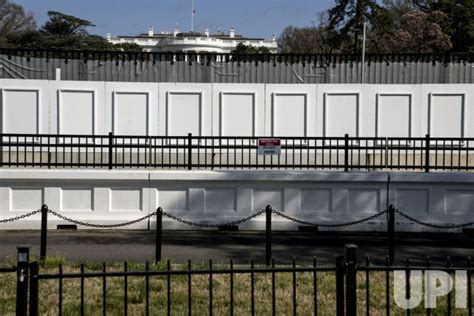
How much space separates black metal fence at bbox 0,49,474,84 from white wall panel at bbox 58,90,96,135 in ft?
4.63

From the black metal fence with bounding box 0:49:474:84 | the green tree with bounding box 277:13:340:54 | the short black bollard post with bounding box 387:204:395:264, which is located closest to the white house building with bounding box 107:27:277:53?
the green tree with bounding box 277:13:340:54

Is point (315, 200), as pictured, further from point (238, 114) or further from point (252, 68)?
point (252, 68)

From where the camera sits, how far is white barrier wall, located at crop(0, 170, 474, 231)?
13.7 meters

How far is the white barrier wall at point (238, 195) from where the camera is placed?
538 inches

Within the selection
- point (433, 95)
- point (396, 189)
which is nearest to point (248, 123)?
point (433, 95)

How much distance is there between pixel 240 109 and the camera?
19719 millimetres

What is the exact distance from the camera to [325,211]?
13891 millimetres

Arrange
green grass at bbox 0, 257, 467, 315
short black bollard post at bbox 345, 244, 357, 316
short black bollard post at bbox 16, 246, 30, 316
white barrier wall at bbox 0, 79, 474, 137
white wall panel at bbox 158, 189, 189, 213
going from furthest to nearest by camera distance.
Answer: white barrier wall at bbox 0, 79, 474, 137 → white wall panel at bbox 158, 189, 189, 213 → green grass at bbox 0, 257, 467, 315 → short black bollard post at bbox 345, 244, 357, 316 → short black bollard post at bbox 16, 246, 30, 316

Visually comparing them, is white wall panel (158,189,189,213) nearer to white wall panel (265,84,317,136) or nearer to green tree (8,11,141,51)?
white wall panel (265,84,317,136)

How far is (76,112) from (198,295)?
484 inches

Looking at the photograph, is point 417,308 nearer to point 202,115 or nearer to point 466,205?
point 466,205

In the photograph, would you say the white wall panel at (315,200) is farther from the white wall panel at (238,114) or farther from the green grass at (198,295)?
the white wall panel at (238,114)

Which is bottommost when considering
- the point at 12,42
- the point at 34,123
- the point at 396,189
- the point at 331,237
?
the point at 331,237

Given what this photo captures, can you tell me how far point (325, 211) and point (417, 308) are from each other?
Result: 6160mm
